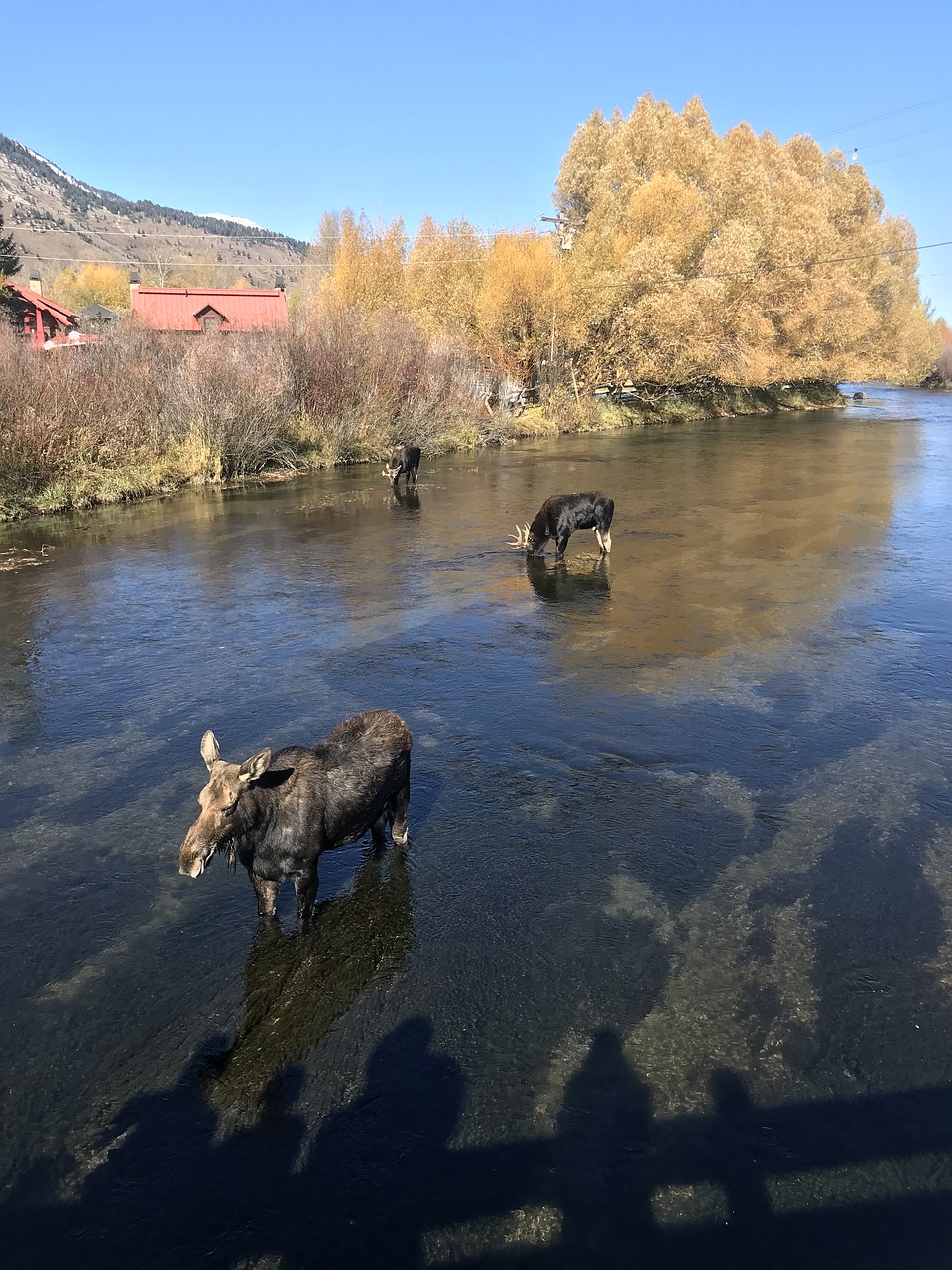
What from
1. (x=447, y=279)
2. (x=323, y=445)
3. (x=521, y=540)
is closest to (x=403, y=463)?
(x=323, y=445)

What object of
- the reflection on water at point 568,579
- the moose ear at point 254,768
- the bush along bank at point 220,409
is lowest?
the reflection on water at point 568,579

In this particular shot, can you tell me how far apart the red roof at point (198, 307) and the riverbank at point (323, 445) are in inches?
954

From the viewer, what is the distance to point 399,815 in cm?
612

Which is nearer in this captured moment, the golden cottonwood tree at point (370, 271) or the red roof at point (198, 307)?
the golden cottonwood tree at point (370, 271)

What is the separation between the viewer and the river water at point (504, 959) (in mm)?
3586

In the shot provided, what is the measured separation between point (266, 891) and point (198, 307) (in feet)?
199

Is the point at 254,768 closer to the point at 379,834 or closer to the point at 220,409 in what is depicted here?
the point at 379,834

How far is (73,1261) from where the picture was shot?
3.39m

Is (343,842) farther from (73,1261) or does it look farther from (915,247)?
(915,247)

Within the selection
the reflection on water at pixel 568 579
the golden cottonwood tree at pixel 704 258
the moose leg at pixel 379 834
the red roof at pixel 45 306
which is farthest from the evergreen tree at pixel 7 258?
the moose leg at pixel 379 834

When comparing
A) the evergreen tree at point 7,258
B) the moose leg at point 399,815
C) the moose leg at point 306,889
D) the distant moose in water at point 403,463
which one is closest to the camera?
the moose leg at point 306,889

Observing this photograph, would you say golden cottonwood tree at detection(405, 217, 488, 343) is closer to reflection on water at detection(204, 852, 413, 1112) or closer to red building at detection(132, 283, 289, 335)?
red building at detection(132, 283, 289, 335)

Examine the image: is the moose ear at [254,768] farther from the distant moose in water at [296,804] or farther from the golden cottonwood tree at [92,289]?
the golden cottonwood tree at [92,289]

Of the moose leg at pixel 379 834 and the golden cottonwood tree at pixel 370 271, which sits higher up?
the golden cottonwood tree at pixel 370 271
